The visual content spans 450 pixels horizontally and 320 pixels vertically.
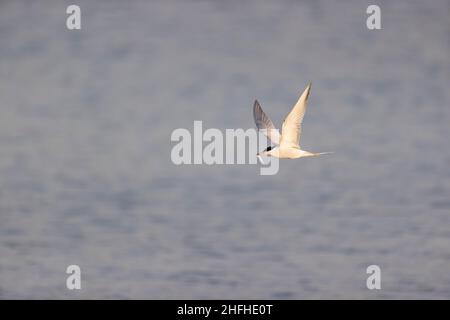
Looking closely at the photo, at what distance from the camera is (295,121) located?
978 cm

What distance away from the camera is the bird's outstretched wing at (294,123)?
974 cm

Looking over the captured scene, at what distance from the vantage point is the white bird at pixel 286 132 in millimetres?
9758

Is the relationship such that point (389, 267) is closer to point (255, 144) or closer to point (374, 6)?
point (255, 144)

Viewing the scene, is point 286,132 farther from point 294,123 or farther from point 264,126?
point 264,126

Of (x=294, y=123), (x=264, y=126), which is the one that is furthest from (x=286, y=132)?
(x=264, y=126)

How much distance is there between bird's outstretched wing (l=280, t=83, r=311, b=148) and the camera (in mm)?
9742

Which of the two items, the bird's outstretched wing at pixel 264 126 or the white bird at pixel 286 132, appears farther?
the bird's outstretched wing at pixel 264 126

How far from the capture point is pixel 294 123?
32.1 feet

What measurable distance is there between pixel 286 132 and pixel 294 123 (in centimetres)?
10

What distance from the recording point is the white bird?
32.0ft

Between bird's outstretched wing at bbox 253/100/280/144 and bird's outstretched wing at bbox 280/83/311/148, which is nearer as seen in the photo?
bird's outstretched wing at bbox 280/83/311/148
